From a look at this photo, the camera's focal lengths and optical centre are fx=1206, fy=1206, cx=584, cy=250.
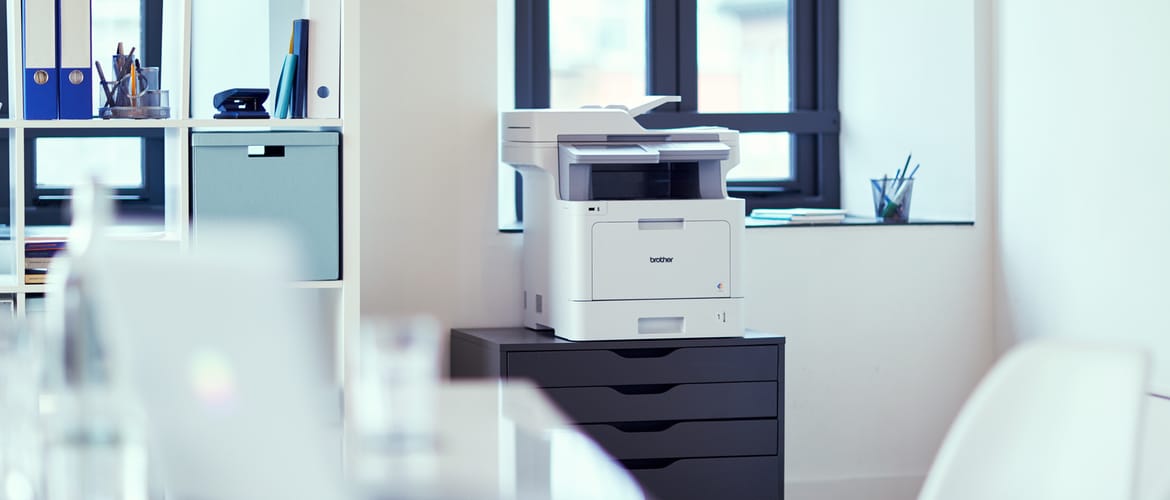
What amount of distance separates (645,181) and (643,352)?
441mm

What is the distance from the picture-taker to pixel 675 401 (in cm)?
300

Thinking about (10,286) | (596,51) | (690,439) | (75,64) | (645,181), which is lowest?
(690,439)

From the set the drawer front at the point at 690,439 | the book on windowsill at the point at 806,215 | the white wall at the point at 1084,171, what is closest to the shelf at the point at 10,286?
the drawer front at the point at 690,439

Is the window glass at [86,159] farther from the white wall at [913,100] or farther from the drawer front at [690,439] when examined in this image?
the white wall at [913,100]

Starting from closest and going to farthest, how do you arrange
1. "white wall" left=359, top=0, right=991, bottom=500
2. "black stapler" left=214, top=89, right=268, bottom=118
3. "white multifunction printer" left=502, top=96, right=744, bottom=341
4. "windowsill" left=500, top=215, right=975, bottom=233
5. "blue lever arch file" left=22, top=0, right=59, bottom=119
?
1. "blue lever arch file" left=22, top=0, right=59, bottom=119
2. "black stapler" left=214, top=89, right=268, bottom=118
3. "white multifunction printer" left=502, top=96, right=744, bottom=341
4. "white wall" left=359, top=0, right=991, bottom=500
5. "windowsill" left=500, top=215, right=975, bottom=233

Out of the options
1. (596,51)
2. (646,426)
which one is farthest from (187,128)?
(596,51)

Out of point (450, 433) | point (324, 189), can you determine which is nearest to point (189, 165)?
point (324, 189)

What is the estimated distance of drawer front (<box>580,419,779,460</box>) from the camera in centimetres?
297

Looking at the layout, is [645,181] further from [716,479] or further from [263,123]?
[263,123]

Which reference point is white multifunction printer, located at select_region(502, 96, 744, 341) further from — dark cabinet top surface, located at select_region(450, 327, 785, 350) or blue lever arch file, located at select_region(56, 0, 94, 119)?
blue lever arch file, located at select_region(56, 0, 94, 119)

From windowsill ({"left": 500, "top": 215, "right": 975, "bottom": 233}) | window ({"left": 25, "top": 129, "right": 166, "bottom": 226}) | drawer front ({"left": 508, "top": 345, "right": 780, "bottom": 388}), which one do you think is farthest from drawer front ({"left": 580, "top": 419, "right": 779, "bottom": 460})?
window ({"left": 25, "top": 129, "right": 166, "bottom": 226})

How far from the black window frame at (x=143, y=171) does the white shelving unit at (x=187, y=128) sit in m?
0.56

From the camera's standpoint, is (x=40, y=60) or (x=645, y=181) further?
(x=645, y=181)

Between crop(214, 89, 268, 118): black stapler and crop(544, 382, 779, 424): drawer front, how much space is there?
3.16 ft
